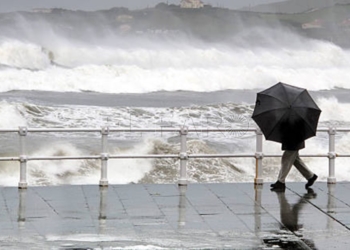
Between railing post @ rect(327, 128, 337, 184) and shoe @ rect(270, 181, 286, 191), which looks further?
railing post @ rect(327, 128, 337, 184)

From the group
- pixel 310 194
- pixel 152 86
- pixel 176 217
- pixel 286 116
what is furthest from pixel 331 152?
pixel 152 86

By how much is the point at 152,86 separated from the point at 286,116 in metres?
47.4

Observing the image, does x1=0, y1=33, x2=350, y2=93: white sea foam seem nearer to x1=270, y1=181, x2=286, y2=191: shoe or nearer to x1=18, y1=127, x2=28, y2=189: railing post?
x1=18, y1=127, x2=28, y2=189: railing post

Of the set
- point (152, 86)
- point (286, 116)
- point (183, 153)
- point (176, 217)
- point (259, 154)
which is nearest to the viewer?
point (176, 217)

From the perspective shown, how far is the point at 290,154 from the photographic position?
1484 cm

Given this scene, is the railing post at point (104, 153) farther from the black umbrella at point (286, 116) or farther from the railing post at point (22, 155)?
the black umbrella at point (286, 116)

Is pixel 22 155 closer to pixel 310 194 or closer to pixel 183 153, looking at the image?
pixel 183 153

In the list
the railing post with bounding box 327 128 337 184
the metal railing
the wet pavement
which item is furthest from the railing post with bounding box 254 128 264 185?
Result: the railing post with bounding box 327 128 337 184

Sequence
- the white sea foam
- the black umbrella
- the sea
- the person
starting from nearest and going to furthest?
the black umbrella, the person, the sea, the white sea foam

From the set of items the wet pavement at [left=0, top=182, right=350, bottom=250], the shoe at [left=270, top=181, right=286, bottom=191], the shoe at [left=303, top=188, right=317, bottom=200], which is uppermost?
the shoe at [left=270, top=181, right=286, bottom=191]

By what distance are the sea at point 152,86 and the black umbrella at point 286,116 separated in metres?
0.57

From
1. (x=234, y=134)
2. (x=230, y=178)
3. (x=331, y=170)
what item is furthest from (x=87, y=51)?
(x=331, y=170)

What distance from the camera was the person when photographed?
572 inches

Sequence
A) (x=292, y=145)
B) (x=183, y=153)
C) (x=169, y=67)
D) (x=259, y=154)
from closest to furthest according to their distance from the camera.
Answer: (x=292, y=145) < (x=183, y=153) < (x=259, y=154) < (x=169, y=67)
